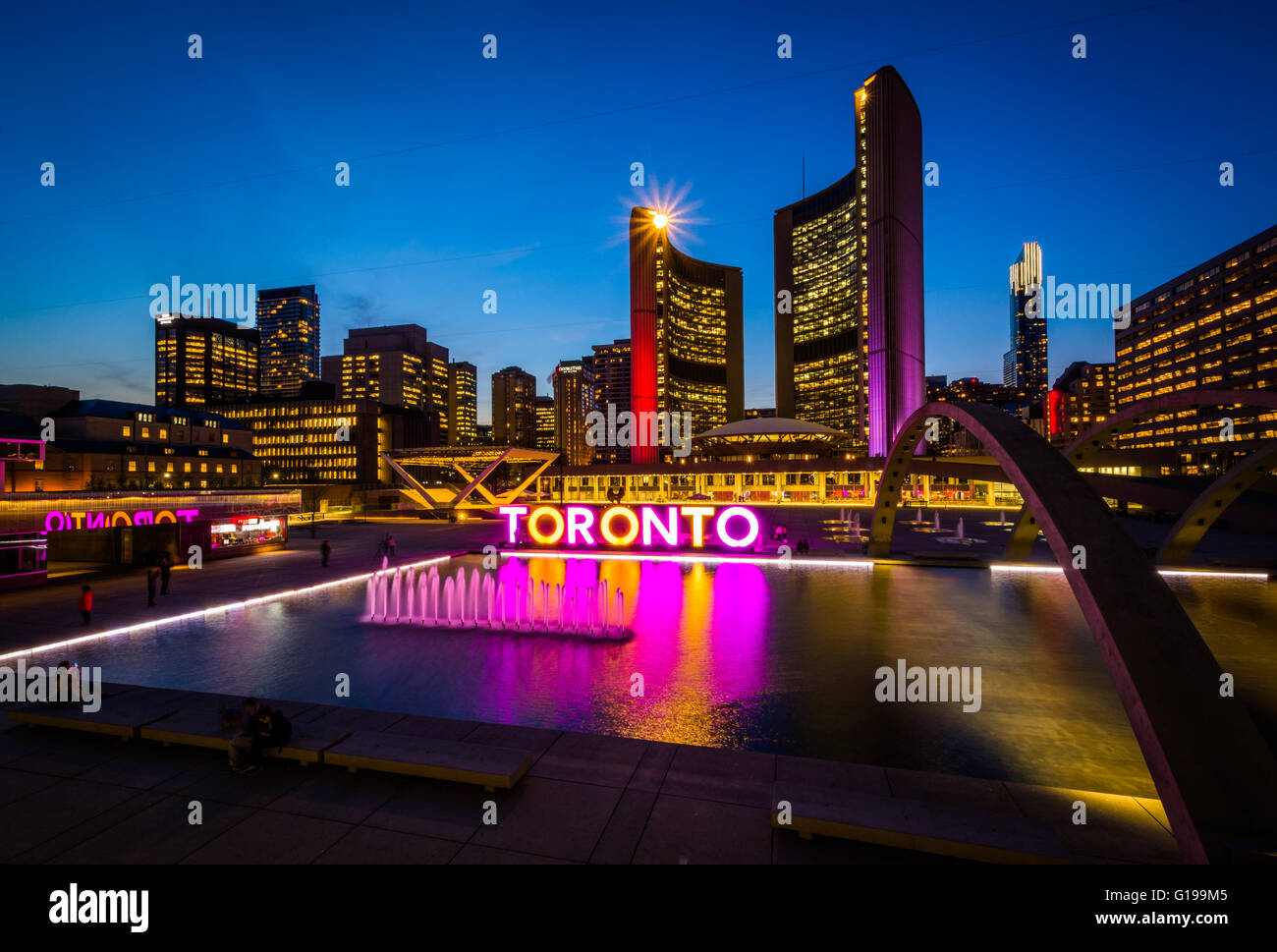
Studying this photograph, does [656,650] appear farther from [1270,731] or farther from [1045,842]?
[1270,731]

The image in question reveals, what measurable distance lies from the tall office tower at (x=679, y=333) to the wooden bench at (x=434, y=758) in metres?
120

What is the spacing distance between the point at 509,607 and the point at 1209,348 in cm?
15603

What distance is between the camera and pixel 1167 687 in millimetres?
5609

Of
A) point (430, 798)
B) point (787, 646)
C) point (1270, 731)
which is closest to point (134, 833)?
point (430, 798)

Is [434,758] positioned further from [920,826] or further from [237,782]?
[920,826]

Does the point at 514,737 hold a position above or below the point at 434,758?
below

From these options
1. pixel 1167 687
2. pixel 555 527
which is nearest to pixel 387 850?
pixel 1167 687

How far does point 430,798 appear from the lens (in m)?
6.58

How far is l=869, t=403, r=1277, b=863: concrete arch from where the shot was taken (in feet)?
16.0

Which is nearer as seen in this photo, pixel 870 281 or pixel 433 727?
pixel 433 727

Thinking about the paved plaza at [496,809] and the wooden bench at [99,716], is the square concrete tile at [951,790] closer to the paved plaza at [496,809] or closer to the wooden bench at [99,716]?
the paved plaza at [496,809]

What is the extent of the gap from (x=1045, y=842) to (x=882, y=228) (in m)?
120

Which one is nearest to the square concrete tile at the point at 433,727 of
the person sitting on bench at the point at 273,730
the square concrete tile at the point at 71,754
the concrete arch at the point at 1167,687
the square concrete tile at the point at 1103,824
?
the person sitting on bench at the point at 273,730

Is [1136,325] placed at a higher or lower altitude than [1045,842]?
higher
